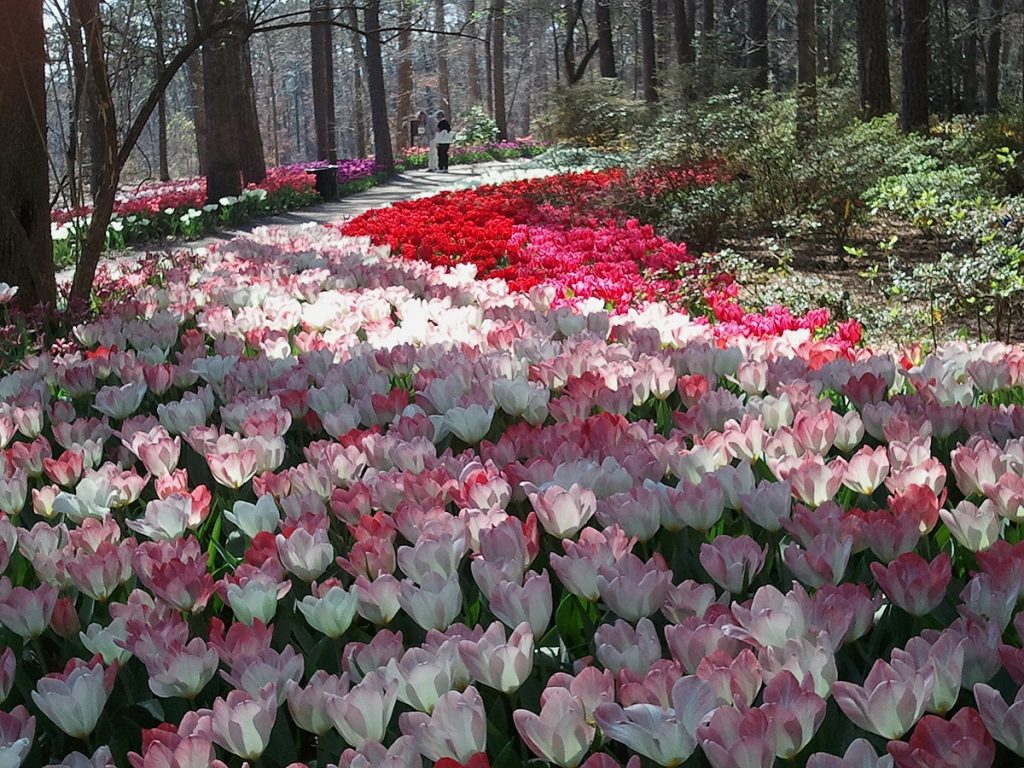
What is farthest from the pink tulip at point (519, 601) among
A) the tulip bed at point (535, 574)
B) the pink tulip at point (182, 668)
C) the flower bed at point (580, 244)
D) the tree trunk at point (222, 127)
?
the tree trunk at point (222, 127)

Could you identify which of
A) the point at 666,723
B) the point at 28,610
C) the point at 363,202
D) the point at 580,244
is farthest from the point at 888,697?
the point at 363,202

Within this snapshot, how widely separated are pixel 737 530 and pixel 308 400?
120 centimetres

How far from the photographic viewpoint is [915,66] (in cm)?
1448

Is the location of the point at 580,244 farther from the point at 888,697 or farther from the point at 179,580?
the point at 888,697

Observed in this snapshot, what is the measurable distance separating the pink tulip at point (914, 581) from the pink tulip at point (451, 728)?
21.6 inches

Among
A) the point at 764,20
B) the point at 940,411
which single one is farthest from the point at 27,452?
the point at 764,20

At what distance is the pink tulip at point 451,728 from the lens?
113 cm

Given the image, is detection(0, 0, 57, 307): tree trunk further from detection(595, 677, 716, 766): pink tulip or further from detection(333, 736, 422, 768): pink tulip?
detection(595, 677, 716, 766): pink tulip

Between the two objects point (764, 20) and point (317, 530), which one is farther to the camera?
point (764, 20)

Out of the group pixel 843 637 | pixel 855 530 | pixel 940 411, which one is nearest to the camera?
pixel 843 637

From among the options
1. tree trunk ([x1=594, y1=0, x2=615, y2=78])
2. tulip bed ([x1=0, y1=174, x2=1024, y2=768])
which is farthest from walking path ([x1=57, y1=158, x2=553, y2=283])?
tulip bed ([x1=0, y1=174, x2=1024, y2=768])

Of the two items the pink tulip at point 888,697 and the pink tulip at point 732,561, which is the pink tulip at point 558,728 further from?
the pink tulip at point 732,561

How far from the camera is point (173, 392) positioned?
332cm

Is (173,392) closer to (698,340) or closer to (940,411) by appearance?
(698,340)
